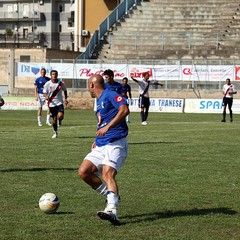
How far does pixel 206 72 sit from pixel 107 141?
39.9m

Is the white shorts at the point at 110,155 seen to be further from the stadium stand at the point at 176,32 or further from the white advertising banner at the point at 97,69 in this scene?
the stadium stand at the point at 176,32

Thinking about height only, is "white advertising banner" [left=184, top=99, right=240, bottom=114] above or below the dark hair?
below

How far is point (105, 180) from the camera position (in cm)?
966

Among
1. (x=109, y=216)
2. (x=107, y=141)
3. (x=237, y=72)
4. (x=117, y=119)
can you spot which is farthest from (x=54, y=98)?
(x=237, y=72)

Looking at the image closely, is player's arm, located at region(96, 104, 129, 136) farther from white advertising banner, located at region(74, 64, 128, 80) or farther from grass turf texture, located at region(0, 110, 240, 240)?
white advertising banner, located at region(74, 64, 128, 80)

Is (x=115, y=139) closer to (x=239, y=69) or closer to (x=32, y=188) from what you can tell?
(x=32, y=188)

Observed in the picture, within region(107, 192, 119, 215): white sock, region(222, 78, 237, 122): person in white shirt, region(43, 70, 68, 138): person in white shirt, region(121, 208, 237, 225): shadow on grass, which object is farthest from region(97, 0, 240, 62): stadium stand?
region(107, 192, 119, 215): white sock

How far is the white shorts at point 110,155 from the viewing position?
973 centimetres

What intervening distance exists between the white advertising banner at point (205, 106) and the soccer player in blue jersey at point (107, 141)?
3567 centimetres

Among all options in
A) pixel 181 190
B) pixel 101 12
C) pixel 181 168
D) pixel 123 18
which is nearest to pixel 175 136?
pixel 181 168

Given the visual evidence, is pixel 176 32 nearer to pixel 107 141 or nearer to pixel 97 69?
pixel 97 69

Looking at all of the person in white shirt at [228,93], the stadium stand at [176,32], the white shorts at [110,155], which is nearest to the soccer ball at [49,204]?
the white shorts at [110,155]

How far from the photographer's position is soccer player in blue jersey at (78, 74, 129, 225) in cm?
966

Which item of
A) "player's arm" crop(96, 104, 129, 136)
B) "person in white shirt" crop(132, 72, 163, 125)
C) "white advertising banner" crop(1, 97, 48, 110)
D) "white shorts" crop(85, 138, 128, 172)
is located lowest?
"white advertising banner" crop(1, 97, 48, 110)
